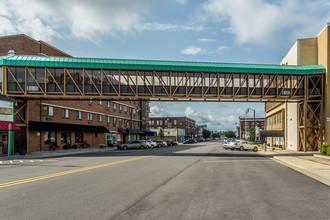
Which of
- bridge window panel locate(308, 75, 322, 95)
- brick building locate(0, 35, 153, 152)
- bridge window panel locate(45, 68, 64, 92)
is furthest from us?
bridge window panel locate(308, 75, 322, 95)

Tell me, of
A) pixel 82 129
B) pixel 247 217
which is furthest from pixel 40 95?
pixel 247 217

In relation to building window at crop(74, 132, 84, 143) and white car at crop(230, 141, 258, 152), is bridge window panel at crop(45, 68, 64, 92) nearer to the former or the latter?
building window at crop(74, 132, 84, 143)

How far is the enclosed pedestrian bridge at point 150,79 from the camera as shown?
3331 cm

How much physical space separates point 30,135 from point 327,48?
37248mm

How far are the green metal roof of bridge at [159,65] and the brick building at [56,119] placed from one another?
6.38 ft

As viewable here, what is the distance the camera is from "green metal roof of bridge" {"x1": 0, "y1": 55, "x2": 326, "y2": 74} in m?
33.5

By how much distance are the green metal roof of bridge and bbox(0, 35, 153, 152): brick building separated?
6.38 feet

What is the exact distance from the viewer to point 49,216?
655 centimetres

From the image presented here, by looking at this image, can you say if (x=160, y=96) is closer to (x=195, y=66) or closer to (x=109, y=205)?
(x=195, y=66)

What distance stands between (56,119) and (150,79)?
16.6m

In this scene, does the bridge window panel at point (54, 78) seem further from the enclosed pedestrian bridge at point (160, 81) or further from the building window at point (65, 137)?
the building window at point (65, 137)

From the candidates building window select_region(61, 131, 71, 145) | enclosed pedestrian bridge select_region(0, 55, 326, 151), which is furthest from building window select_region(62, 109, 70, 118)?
enclosed pedestrian bridge select_region(0, 55, 326, 151)

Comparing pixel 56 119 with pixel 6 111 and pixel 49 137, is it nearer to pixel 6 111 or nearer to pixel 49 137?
pixel 49 137

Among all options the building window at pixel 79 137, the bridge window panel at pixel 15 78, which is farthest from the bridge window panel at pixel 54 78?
the building window at pixel 79 137
